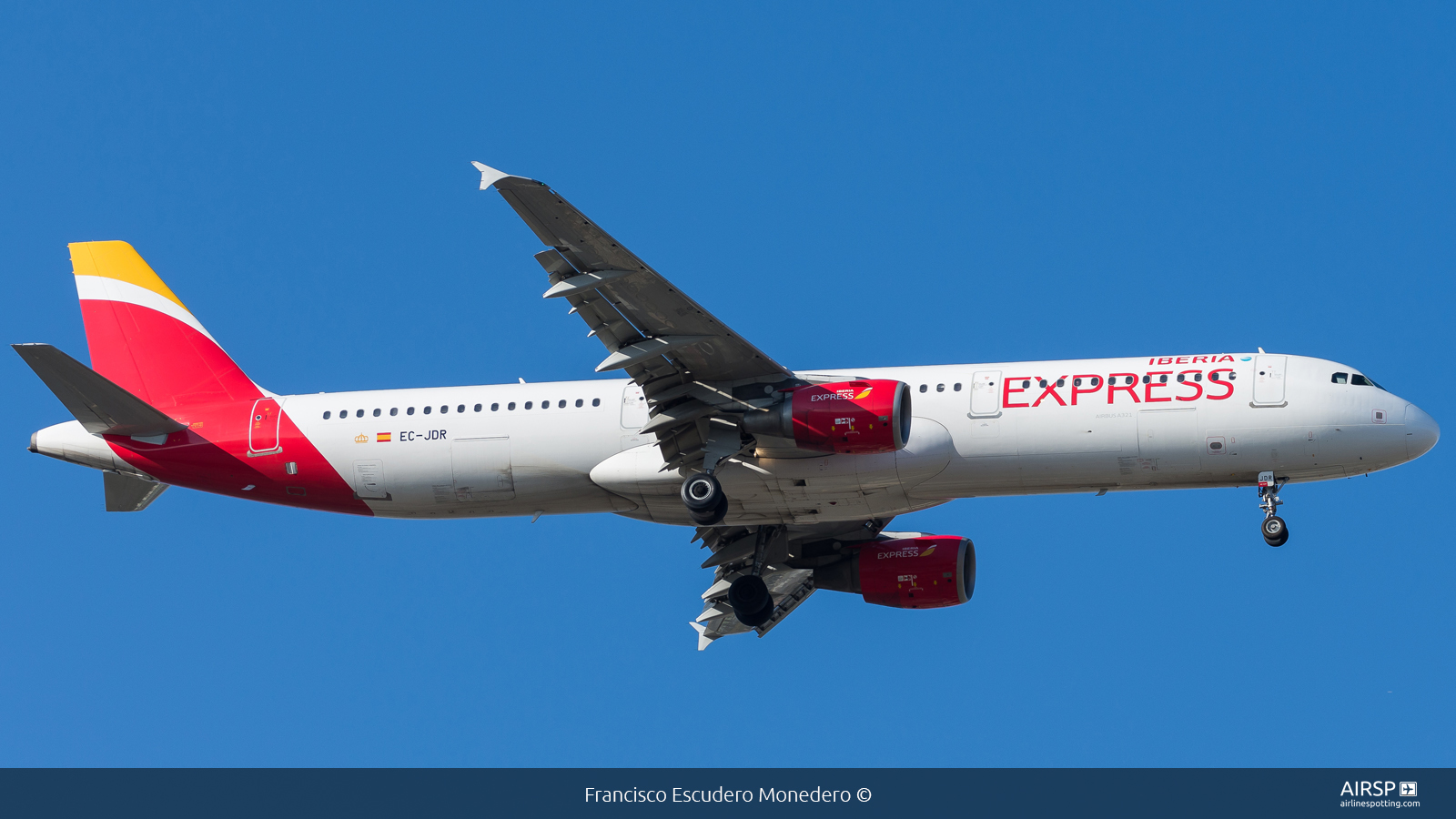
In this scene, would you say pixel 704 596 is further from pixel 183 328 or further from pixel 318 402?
pixel 183 328

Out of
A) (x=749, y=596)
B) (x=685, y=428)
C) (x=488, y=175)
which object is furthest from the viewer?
(x=749, y=596)

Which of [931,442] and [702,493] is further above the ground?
[931,442]

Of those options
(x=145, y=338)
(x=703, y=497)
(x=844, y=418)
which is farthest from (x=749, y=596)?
(x=145, y=338)

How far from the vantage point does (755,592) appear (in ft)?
128

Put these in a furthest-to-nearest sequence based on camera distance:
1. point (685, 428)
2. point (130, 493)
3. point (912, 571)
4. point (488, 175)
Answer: point (912, 571) → point (130, 493) → point (685, 428) → point (488, 175)

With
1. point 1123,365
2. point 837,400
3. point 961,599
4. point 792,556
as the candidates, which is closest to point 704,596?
point 792,556

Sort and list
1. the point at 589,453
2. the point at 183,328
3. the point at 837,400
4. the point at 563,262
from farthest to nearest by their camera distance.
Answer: the point at 183,328
the point at 589,453
the point at 837,400
the point at 563,262

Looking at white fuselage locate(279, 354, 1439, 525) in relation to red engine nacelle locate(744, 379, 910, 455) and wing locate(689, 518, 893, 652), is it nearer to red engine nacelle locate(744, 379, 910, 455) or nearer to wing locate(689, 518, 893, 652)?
red engine nacelle locate(744, 379, 910, 455)

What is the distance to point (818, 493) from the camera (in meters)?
34.7

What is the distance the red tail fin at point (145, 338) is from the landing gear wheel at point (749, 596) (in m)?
12.3

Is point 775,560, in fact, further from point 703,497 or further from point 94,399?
point 94,399

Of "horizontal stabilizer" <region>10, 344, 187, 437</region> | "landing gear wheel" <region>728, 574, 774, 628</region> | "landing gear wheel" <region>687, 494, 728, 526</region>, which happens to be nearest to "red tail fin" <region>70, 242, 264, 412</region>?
"horizontal stabilizer" <region>10, 344, 187, 437</region>

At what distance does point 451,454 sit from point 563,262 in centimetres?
710

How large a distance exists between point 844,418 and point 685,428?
3680 millimetres
